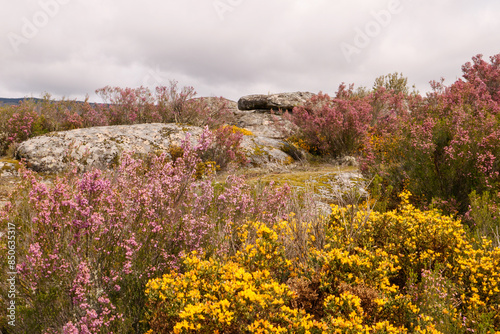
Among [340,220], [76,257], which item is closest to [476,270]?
[340,220]

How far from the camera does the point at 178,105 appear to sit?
11586 mm

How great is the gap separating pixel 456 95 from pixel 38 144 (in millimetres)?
10128

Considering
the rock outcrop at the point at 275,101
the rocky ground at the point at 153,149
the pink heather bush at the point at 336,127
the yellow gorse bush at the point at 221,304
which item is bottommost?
the yellow gorse bush at the point at 221,304

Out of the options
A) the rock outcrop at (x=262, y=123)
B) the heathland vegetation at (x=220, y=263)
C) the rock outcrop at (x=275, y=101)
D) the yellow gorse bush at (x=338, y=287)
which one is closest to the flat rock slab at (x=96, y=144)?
the heathland vegetation at (x=220, y=263)

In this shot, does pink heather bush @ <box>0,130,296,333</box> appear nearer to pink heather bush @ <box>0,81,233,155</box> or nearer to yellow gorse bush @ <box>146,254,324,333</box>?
yellow gorse bush @ <box>146,254,324,333</box>

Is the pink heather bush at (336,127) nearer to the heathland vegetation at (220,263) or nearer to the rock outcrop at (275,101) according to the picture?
the rock outcrop at (275,101)

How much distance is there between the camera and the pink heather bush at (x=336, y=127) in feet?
33.0

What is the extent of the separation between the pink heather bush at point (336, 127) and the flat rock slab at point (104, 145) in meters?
1.63

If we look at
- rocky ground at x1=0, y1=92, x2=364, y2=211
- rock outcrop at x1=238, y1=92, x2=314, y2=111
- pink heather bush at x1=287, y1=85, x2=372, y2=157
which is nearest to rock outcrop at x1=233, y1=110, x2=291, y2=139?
rock outcrop at x1=238, y1=92, x2=314, y2=111

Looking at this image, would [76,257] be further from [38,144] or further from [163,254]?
[38,144]

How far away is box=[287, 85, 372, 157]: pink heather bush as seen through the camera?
396 inches

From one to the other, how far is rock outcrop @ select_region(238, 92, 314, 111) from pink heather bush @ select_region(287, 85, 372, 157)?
450 cm

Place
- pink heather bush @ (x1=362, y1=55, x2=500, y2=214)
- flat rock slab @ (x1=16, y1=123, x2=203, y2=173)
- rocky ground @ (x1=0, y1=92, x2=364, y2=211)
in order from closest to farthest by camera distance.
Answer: pink heather bush @ (x1=362, y1=55, x2=500, y2=214) → rocky ground @ (x1=0, y1=92, x2=364, y2=211) → flat rock slab @ (x1=16, y1=123, x2=203, y2=173)

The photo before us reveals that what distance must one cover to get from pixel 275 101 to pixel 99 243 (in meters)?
14.6
